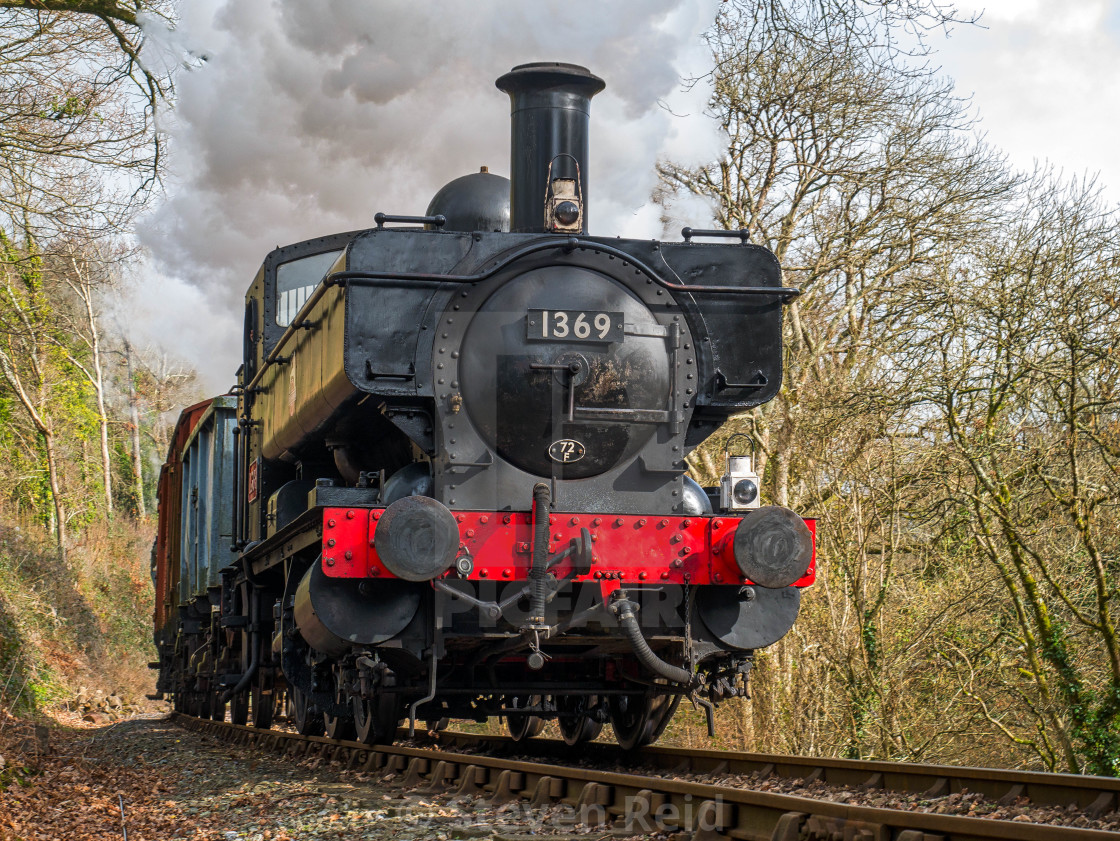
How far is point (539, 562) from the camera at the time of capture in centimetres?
528

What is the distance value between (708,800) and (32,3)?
7.10m

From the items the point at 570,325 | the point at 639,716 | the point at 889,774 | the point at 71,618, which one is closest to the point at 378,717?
the point at 639,716

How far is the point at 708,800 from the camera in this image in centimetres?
408

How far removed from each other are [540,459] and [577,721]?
2.74 metres

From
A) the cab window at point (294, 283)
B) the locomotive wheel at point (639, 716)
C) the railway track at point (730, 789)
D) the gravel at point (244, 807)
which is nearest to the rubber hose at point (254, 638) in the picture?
the gravel at point (244, 807)

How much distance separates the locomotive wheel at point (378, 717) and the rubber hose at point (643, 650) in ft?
5.56

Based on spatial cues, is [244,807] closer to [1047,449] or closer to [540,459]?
Result: [540,459]

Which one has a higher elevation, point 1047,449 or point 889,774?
point 1047,449

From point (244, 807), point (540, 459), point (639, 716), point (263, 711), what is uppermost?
point (540, 459)

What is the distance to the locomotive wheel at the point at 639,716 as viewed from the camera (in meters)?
6.69

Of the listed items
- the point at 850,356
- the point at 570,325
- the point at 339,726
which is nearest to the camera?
the point at 570,325

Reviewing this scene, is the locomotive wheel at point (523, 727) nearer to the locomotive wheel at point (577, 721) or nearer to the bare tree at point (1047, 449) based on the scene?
the locomotive wheel at point (577, 721)

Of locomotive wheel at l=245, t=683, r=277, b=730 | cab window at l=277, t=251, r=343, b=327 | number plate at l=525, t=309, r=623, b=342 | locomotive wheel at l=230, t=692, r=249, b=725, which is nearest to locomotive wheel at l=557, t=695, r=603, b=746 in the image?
number plate at l=525, t=309, r=623, b=342

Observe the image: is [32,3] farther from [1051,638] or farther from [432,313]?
[1051,638]
